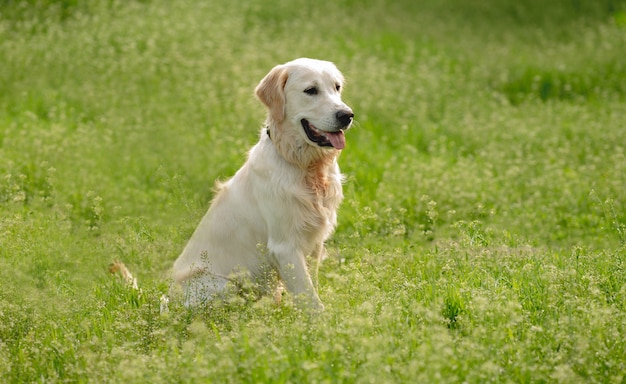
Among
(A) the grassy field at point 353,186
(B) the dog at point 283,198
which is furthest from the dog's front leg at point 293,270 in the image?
(A) the grassy field at point 353,186

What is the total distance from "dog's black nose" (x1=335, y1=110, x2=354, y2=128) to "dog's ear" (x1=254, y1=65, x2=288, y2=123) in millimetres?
380

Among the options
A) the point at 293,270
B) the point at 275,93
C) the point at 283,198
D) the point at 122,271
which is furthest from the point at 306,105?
the point at 122,271

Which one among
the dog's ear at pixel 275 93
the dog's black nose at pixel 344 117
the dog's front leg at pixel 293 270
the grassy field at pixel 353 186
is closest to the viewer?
the grassy field at pixel 353 186

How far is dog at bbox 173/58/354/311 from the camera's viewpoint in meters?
5.03

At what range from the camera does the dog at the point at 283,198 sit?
503 centimetres

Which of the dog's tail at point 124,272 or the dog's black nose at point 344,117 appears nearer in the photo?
the dog's black nose at point 344,117

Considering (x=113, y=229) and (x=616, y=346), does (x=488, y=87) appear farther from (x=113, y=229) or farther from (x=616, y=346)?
(x=616, y=346)

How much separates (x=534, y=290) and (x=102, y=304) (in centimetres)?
251

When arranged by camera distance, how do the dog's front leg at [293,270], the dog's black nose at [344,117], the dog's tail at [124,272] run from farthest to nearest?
the dog's tail at [124,272]
the dog's black nose at [344,117]
the dog's front leg at [293,270]

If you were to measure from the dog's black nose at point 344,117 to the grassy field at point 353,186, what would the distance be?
80 cm

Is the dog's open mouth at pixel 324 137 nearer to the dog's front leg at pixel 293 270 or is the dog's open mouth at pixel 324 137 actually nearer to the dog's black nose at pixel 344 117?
the dog's black nose at pixel 344 117

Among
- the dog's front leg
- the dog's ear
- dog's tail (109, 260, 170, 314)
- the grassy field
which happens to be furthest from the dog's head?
dog's tail (109, 260, 170, 314)

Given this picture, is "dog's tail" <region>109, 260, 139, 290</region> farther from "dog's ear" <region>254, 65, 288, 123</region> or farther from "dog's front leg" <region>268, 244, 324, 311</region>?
"dog's ear" <region>254, 65, 288, 123</region>

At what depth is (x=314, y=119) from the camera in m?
5.10
